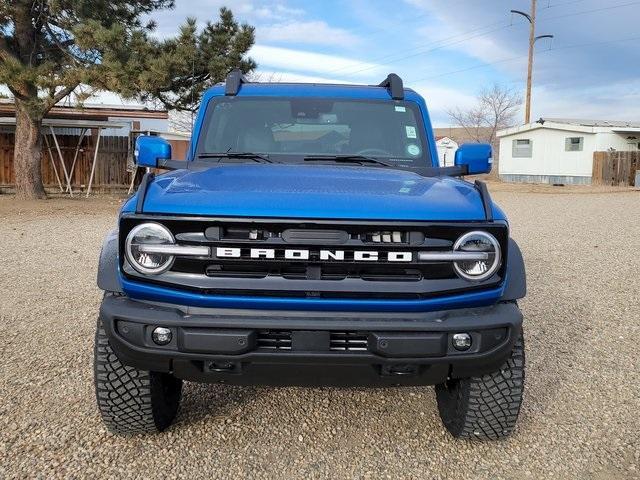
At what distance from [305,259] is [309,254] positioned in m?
0.03

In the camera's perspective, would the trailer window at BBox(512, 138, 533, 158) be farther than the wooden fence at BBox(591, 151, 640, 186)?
Yes

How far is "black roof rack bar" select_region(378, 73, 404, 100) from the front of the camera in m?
4.27

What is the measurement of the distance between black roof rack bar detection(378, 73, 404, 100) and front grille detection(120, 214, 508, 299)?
1812mm

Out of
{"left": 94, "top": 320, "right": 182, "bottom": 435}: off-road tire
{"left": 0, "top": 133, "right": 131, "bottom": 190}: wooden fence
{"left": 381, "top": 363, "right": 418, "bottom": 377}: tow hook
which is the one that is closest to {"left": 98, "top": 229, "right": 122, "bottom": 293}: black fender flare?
{"left": 94, "top": 320, "right": 182, "bottom": 435}: off-road tire

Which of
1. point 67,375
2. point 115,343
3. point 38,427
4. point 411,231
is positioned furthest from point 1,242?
point 411,231

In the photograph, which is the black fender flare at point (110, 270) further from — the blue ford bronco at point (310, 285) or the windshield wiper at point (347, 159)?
the windshield wiper at point (347, 159)

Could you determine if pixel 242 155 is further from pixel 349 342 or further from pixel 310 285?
pixel 349 342

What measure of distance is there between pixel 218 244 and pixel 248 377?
0.63 metres

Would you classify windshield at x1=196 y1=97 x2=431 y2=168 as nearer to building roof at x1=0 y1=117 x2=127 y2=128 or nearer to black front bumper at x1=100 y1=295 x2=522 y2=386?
black front bumper at x1=100 y1=295 x2=522 y2=386

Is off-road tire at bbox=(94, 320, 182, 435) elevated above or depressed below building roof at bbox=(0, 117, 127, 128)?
below

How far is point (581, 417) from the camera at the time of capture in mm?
3711

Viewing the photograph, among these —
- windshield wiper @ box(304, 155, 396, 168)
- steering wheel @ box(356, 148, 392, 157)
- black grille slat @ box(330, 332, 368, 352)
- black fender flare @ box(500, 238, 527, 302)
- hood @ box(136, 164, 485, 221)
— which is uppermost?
steering wheel @ box(356, 148, 392, 157)

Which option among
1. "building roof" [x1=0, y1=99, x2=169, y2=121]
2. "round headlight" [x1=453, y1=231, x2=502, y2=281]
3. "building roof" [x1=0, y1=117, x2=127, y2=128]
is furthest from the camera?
"building roof" [x1=0, y1=99, x2=169, y2=121]

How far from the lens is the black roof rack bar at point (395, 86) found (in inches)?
168
